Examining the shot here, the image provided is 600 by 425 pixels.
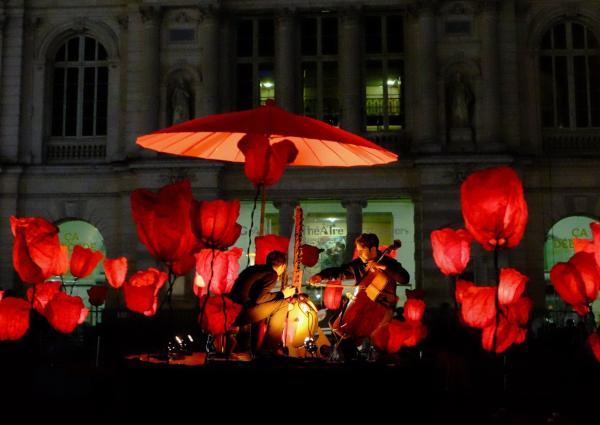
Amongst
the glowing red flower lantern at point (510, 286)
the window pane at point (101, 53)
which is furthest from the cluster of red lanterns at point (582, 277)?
the window pane at point (101, 53)

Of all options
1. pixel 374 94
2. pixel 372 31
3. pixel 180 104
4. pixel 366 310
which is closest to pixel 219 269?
pixel 366 310

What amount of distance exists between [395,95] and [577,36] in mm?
6961

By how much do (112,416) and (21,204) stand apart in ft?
56.7

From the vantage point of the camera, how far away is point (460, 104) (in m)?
25.5

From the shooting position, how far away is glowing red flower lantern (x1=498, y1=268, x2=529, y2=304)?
1334 cm

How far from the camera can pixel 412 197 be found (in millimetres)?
25766

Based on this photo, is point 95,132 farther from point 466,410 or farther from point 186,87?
point 466,410

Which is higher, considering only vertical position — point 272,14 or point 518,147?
point 272,14

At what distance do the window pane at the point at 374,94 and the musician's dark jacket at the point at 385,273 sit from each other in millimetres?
18334

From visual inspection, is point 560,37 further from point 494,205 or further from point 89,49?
point 494,205

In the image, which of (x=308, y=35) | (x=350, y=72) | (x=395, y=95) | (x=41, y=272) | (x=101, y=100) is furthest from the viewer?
(x=101, y=100)

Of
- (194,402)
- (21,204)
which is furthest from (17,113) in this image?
(194,402)

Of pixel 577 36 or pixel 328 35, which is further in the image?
pixel 328 35

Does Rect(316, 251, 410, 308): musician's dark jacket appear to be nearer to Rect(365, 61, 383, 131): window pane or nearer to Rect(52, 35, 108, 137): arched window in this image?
Rect(365, 61, 383, 131): window pane
